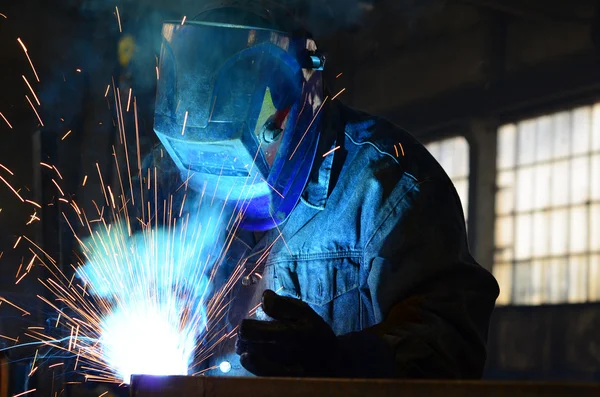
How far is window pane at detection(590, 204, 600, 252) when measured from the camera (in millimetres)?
4793

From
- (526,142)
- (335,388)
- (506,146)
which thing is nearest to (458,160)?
(506,146)

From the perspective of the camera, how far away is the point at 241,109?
1.92m

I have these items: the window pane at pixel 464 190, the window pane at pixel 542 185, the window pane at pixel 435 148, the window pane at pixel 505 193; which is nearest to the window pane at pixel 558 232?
the window pane at pixel 542 185

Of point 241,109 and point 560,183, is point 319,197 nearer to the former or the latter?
point 241,109

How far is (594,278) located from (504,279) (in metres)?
0.70

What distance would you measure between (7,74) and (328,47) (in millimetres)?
2908

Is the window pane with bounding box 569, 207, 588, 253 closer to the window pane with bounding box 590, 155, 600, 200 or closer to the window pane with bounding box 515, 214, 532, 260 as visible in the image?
the window pane with bounding box 590, 155, 600, 200

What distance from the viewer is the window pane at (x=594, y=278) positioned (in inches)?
190

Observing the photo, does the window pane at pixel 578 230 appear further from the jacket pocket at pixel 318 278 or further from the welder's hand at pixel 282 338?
the welder's hand at pixel 282 338

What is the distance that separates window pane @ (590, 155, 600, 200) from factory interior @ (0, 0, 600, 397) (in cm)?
2

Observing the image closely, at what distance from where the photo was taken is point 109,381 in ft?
6.45

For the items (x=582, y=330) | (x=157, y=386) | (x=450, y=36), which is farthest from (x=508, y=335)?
(x=157, y=386)

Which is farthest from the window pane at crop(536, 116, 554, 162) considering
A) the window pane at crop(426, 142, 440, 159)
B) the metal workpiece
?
the metal workpiece

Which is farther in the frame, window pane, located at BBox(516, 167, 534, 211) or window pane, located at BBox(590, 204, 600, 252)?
window pane, located at BBox(516, 167, 534, 211)
